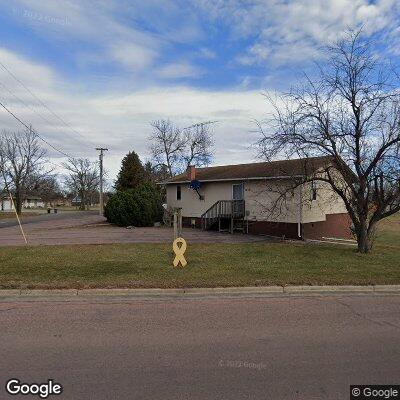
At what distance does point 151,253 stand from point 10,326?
7.34m

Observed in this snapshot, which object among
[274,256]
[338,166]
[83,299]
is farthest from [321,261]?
[83,299]

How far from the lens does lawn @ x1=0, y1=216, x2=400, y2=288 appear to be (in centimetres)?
878

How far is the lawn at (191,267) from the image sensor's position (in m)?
8.78

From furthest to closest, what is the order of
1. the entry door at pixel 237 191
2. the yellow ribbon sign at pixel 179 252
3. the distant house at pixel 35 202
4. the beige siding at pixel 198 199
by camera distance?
the distant house at pixel 35 202 → the beige siding at pixel 198 199 → the entry door at pixel 237 191 → the yellow ribbon sign at pixel 179 252

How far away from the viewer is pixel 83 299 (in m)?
7.64

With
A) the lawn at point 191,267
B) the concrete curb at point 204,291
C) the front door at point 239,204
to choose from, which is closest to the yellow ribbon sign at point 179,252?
the lawn at point 191,267

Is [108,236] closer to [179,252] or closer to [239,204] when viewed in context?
[239,204]

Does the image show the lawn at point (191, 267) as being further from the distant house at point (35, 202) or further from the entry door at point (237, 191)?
the distant house at point (35, 202)

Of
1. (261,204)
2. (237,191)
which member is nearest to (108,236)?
(237,191)

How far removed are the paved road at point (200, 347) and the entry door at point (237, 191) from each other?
16.7 meters

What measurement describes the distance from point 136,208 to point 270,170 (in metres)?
10.3

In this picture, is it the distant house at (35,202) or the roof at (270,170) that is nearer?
the roof at (270,170)

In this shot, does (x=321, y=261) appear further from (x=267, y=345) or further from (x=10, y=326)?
(x=10, y=326)

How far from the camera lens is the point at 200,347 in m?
5.07
